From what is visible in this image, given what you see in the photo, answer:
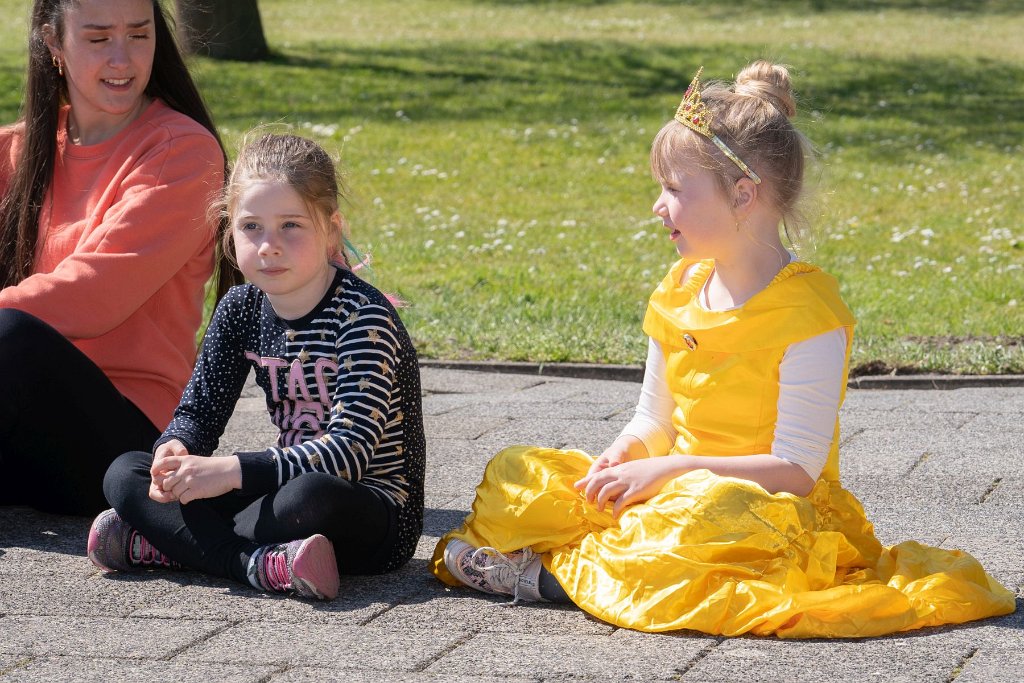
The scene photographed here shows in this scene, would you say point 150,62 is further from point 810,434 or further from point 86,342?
point 810,434

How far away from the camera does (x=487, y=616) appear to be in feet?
10.1

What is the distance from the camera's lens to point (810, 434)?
123 inches

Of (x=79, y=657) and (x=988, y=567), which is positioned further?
(x=988, y=567)

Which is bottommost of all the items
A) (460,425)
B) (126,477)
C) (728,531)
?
(460,425)

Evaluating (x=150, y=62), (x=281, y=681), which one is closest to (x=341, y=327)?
(x=281, y=681)

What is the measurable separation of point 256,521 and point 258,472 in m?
0.15

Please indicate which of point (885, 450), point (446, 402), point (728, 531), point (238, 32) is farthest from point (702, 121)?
point (238, 32)

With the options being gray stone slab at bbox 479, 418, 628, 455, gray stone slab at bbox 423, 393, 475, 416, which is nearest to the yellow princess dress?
gray stone slab at bbox 479, 418, 628, 455

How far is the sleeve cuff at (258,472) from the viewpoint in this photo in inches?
126

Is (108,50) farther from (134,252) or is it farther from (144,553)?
(144,553)

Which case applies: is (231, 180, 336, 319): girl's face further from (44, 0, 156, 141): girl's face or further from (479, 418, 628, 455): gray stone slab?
(479, 418, 628, 455): gray stone slab

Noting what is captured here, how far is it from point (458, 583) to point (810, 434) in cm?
87

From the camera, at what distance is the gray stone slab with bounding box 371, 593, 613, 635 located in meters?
3.00

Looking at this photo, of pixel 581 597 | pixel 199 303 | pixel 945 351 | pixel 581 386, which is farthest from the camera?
pixel 945 351
